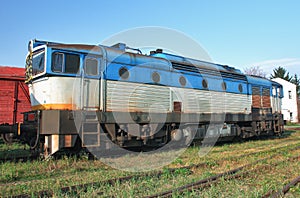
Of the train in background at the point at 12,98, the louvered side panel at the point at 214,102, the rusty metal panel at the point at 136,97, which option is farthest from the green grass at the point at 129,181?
the train in background at the point at 12,98

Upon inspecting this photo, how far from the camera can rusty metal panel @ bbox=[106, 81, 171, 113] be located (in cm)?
939

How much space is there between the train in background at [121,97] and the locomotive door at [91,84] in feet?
0.10

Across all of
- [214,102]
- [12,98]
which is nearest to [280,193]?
[214,102]

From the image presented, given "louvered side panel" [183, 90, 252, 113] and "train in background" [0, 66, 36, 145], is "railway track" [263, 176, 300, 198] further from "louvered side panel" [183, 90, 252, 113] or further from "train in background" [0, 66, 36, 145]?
"train in background" [0, 66, 36, 145]

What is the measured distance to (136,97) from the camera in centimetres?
1006

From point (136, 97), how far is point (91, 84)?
71.6 inches

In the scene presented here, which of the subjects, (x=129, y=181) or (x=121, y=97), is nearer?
(x=129, y=181)

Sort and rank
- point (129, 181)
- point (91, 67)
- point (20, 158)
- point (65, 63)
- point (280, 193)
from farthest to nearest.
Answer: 1. point (20, 158)
2. point (91, 67)
3. point (65, 63)
4. point (129, 181)
5. point (280, 193)

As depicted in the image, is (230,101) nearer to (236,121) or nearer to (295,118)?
(236,121)

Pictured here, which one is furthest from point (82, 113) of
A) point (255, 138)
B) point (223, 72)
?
point (255, 138)

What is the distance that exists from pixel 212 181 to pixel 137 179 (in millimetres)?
1718

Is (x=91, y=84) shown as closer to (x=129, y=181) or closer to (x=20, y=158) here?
(x=20, y=158)

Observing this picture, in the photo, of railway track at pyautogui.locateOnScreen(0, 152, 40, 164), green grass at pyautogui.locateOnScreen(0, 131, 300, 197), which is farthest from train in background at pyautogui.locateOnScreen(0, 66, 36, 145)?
green grass at pyautogui.locateOnScreen(0, 131, 300, 197)

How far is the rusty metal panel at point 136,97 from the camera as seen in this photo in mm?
9391
